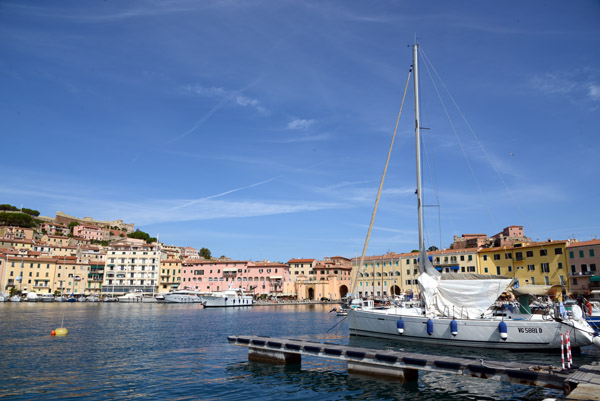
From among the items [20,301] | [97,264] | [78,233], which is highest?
[78,233]

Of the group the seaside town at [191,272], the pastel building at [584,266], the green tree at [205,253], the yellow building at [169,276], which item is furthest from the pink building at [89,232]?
the pastel building at [584,266]

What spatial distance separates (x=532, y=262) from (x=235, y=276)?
79166 mm

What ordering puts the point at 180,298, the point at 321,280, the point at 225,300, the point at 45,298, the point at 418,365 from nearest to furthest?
the point at 418,365 < the point at 225,300 < the point at 45,298 < the point at 180,298 < the point at 321,280

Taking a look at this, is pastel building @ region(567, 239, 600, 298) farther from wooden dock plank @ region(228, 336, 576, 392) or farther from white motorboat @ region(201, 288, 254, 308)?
white motorboat @ region(201, 288, 254, 308)

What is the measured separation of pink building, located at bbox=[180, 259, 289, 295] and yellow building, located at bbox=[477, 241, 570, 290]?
193ft

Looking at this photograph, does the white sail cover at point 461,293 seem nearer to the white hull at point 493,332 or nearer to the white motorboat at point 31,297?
the white hull at point 493,332

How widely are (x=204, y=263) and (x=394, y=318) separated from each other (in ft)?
348

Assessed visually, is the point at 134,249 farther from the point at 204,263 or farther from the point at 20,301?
the point at 20,301

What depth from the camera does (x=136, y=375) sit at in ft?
64.3

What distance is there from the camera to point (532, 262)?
72.9 m

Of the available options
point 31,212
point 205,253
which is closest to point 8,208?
point 31,212

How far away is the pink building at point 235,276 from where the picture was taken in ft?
402

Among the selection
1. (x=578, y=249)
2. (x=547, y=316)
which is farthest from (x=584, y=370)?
(x=578, y=249)

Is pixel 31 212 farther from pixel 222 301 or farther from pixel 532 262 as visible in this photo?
pixel 532 262
